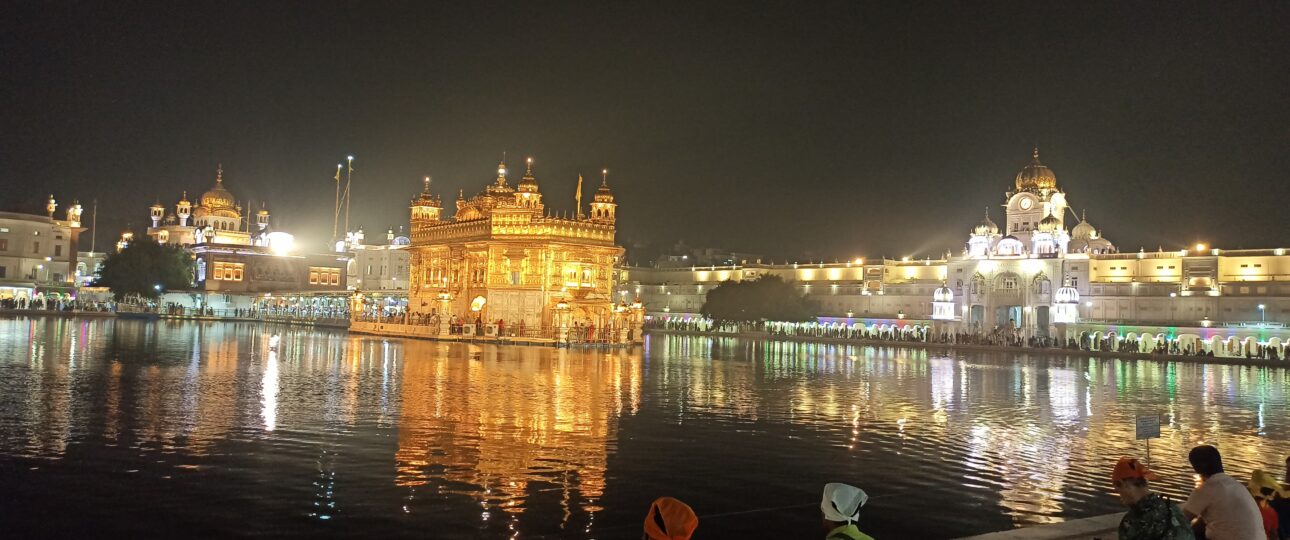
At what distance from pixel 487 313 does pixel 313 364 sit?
21.9 meters

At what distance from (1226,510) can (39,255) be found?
Answer: 103m

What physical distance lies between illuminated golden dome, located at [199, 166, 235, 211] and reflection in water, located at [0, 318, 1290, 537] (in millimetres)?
78064

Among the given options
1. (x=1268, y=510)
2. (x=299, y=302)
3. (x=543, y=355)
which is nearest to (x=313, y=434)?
(x=1268, y=510)

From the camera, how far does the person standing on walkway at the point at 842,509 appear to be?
521 centimetres

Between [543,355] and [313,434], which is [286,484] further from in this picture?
[543,355]

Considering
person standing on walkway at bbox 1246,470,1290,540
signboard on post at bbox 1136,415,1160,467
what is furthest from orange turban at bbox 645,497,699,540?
signboard on post at bbox 1136,415,1160,467

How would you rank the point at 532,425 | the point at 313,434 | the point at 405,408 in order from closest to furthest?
the point at 313,434, the point at 532,425, the point at 405,408

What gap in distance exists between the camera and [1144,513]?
6086 millimetres

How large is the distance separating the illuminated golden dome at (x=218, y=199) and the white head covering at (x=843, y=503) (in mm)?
108193

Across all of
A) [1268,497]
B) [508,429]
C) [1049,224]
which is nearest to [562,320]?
[508,429]

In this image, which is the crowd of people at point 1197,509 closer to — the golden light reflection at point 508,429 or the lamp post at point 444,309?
the golden light reflection at point 508,429

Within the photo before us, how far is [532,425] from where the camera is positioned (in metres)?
16.7

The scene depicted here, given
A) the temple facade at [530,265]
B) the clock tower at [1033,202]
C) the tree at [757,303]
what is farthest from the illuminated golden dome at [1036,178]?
the temple facade at [530,265]

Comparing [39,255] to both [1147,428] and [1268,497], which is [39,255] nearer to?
[1147,428]
